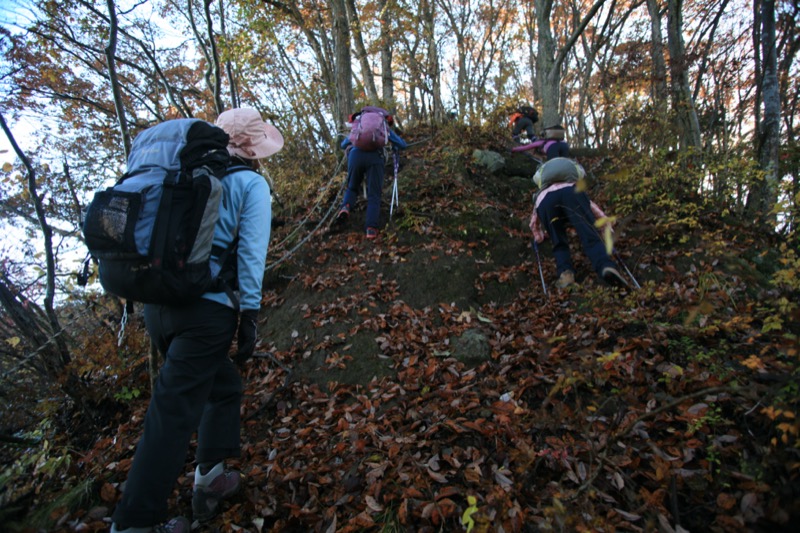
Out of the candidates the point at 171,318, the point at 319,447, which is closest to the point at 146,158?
the point at 171,318

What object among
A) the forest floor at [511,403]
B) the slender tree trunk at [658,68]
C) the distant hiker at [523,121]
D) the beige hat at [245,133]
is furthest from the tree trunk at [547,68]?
the beige hat at [245,133]

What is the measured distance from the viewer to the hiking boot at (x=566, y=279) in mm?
5016

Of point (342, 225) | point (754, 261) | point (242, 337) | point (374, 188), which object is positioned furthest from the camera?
point (342, 225)

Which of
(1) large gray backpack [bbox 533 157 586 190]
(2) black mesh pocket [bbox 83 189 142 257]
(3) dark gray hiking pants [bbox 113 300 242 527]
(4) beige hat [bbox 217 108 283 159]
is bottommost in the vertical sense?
(3) dark gray hiking pants [bbox 113 300 242 527]

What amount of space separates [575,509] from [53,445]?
415 centimetres

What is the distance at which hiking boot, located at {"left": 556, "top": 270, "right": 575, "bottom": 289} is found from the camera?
502cm

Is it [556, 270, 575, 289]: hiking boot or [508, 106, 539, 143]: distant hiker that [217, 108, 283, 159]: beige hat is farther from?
[508, 106, 539, 143]: distant hiker

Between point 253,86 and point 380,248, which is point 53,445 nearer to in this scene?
point 380,248

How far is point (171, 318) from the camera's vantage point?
227 centimetres

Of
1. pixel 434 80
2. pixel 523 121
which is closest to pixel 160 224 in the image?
pixel 523 121

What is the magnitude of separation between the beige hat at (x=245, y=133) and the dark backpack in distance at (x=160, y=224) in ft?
1.71

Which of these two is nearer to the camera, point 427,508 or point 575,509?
point 575,509

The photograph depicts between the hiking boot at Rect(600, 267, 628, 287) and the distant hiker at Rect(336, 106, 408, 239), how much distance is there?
11.6ft

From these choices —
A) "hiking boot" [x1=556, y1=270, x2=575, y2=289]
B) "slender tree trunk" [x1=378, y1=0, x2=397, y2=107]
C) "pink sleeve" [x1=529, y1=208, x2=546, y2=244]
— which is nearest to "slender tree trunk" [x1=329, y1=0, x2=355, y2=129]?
"slender tree trunk" [x1=378, y1=0, x2=397, y2=107]
